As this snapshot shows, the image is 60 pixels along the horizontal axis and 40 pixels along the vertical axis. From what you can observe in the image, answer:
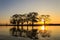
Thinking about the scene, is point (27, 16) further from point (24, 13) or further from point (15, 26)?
point (15, 26)

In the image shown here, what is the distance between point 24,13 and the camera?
6.59 meters

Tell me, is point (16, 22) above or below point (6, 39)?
above

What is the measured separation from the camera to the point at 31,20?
22.9 ft

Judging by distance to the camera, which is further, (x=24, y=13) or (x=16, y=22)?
(x=16, y=22)

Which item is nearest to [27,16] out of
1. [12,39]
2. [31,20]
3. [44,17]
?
[31,20]

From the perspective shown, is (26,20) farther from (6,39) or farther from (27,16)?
(6,39)

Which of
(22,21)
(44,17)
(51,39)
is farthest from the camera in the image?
(22,21)

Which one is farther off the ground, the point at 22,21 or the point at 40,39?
the point at 22,21

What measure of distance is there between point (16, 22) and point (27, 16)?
22.8 inches

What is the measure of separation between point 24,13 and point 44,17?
2.48 ft

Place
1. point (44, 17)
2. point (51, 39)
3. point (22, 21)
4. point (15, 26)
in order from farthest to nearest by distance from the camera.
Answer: point (15, 26)
point (22, 21)
point (44, 17)
point (51, 39)

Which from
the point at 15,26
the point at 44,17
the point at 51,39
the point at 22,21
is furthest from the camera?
the point at 15,26

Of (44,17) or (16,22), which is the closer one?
(44,17)

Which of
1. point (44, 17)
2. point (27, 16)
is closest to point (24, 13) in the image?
point (27, 16)
